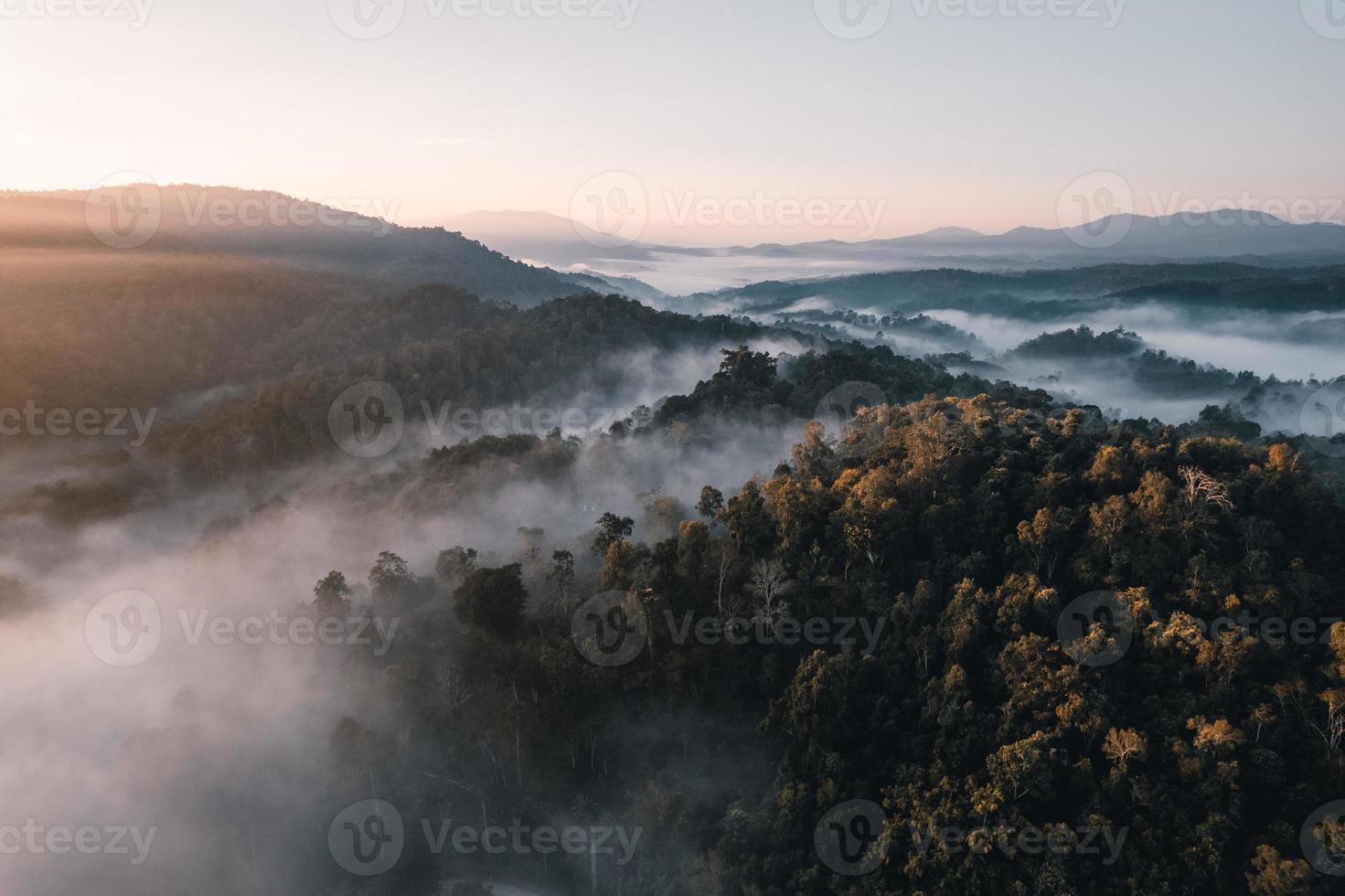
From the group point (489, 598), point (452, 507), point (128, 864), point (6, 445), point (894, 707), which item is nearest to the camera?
point (894, 707)

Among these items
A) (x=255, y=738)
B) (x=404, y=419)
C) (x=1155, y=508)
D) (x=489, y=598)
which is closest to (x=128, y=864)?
(x=255, y=738)

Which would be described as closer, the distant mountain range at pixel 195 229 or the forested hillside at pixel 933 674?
the forested hillside at pixel 933 674

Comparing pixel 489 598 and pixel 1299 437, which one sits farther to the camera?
pixel 1299 437

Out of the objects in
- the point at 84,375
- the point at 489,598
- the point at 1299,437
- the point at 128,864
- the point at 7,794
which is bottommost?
the point at 128,864

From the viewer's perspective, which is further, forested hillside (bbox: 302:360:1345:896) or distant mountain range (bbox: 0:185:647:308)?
distant mountain range (bbox: 0:185:647:308)

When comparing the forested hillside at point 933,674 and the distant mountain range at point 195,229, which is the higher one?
the distant mountain range at point 195,229

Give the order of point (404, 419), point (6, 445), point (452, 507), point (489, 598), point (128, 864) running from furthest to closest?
point (404, 419), point (6, 445), point (452, 507), point (489, 598), point (128, 864)

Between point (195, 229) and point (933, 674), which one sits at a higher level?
point (195, 229)

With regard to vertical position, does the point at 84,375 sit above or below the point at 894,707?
above

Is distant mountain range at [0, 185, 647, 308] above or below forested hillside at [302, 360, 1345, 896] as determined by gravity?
above

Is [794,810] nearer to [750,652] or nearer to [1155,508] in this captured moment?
[750,652]

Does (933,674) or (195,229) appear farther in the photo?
(195,229)
